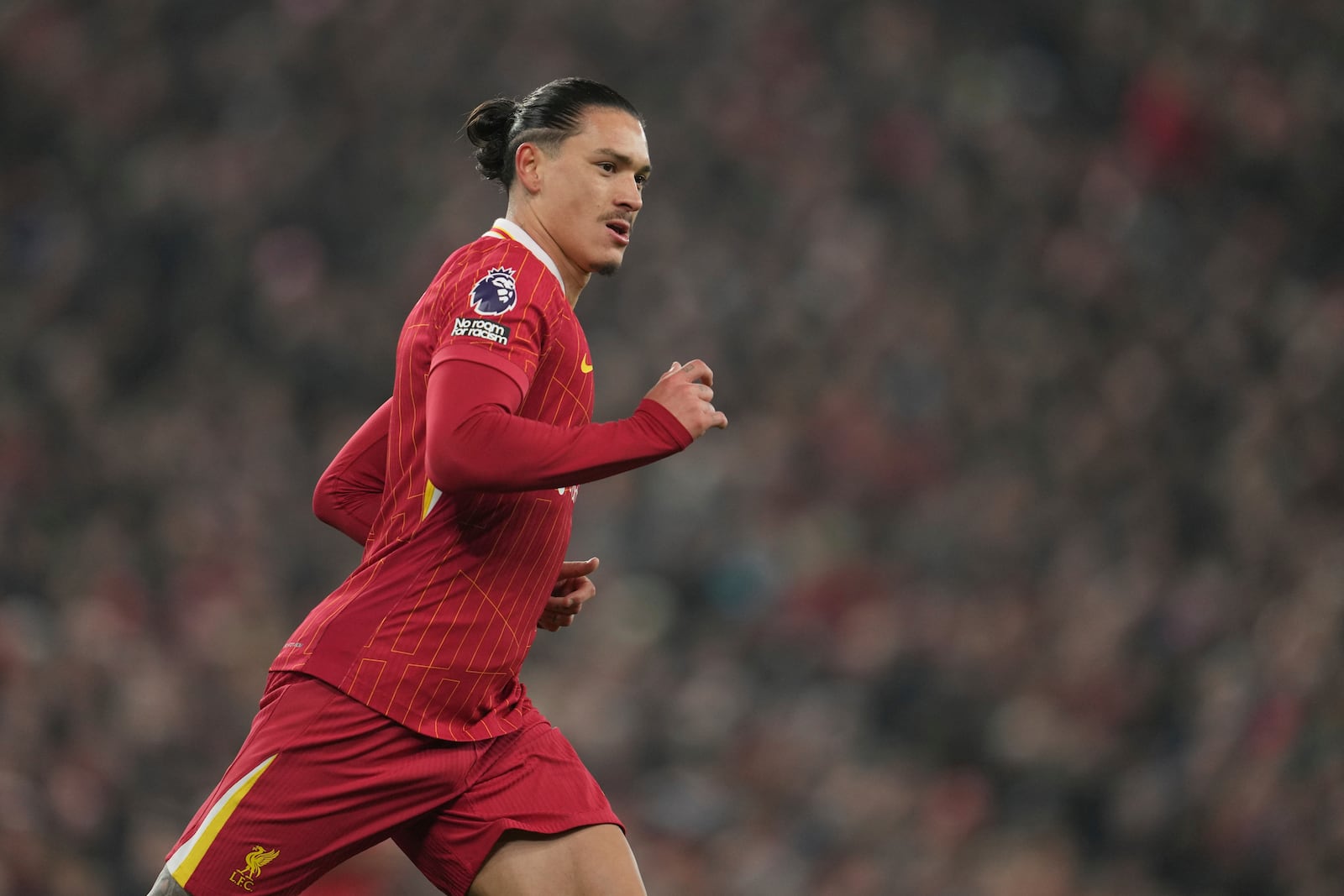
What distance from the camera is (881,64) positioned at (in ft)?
35.6

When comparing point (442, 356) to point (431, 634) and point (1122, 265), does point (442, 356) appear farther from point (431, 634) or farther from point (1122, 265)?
point (1122, 265)

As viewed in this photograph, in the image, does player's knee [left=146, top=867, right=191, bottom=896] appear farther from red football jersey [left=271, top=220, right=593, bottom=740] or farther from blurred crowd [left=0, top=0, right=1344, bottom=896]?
blurred crowd [left=0, top=0, right=1344, bottom=896]

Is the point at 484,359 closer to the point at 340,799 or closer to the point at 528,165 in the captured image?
the point at 528,165

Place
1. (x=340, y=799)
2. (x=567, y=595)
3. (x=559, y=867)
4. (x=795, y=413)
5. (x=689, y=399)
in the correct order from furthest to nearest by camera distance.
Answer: (x=795, y=413), (x=567, y=595), (x=559, y=867), (x=340, y=799), (x=689, y=399)

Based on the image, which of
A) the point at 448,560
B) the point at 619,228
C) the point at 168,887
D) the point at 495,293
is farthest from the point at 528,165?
the point at 168,887

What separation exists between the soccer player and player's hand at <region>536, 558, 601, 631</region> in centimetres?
27

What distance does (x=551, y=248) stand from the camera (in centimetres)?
307

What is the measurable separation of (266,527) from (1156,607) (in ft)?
14.7

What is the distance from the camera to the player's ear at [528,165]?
10.2ft

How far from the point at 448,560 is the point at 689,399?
0.55 m

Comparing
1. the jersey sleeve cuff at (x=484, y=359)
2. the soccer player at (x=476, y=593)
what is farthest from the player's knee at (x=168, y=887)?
the jersey sleeve cuff at (x=484, y=359)

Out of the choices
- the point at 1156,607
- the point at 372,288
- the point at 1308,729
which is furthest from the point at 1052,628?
the point at 372,288

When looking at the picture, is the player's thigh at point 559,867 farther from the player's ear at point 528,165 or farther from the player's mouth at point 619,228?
the player's ear at point 528,165

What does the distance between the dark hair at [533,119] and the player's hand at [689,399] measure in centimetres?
57
